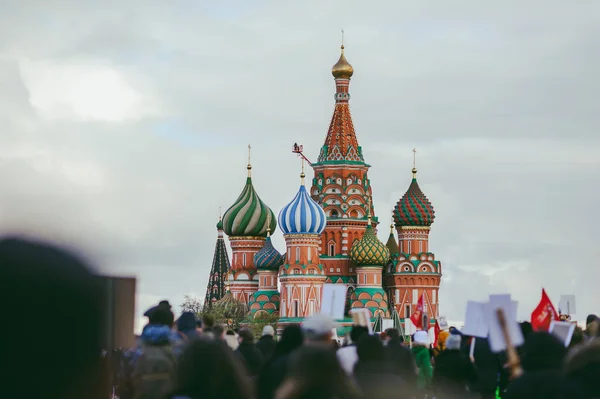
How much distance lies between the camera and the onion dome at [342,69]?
68188 mm

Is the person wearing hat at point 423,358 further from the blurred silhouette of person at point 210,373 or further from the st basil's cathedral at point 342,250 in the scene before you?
the st basil's cathedral at point 342,250

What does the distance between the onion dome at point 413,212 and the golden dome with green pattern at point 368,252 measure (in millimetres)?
2260

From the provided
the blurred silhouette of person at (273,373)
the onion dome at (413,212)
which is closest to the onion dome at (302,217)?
the onion dome at (413,212)

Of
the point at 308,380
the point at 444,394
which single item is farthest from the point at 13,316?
the point at 444,394

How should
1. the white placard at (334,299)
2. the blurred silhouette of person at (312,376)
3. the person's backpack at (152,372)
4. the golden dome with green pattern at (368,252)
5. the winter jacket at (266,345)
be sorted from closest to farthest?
the blurred silhouette of person at (312,376) → the person's backpack at (152,372) → the winter jacket at (266,345) → the white placard at (334,299) → the golden dome with green pattern at (368,252)

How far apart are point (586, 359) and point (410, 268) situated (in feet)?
191

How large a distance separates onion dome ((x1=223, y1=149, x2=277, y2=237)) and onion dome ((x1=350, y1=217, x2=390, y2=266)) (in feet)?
22.1

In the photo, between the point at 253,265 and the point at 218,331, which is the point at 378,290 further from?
the point at 218,331

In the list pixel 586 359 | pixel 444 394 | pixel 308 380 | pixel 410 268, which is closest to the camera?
pixel 308 380

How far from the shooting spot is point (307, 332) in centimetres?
917

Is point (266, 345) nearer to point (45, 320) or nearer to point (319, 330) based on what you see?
point (319, 330)

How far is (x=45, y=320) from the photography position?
8.22 meters

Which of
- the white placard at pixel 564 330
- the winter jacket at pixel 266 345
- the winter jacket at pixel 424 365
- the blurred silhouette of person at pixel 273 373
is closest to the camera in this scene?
the blurred silhouette of person at pixel 273 373

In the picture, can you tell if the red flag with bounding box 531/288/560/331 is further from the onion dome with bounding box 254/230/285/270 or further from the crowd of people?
the onion dome with bounding box 254/230/285/270
